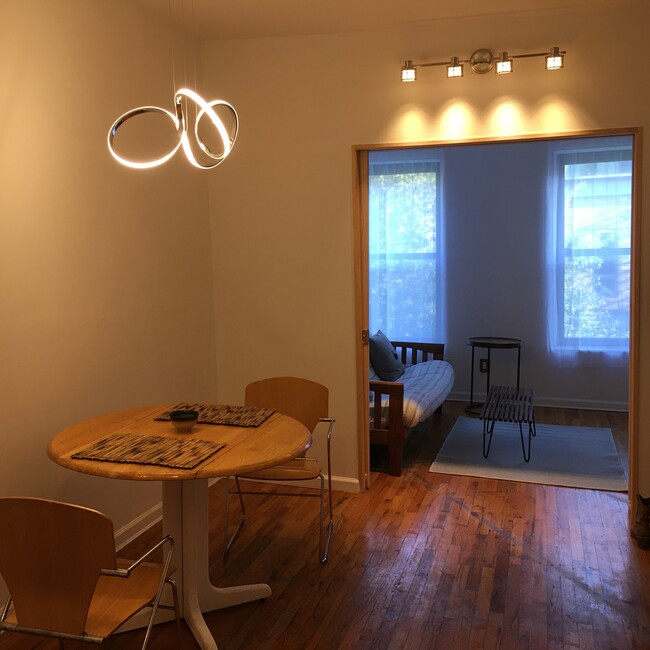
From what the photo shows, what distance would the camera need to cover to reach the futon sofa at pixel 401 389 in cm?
465

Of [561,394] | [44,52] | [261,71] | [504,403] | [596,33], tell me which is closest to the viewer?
[44,52]

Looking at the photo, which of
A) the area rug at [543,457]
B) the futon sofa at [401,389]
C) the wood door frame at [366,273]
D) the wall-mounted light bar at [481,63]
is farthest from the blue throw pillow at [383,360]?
the wall-mounted light bar at [481,63]

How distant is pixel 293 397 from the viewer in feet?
12.0

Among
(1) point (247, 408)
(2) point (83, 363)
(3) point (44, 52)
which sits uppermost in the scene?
(3) point (44, 52)

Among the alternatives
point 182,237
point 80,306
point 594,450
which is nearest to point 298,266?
point 182,237

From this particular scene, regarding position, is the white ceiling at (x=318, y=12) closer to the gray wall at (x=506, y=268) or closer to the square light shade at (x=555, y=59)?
the square light shade at (x=555, y=59)

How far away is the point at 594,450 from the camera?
5273 mm

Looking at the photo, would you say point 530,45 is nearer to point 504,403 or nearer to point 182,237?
point 182,237

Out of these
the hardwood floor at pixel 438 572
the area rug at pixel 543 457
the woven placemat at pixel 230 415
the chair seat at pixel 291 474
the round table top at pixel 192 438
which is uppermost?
the woven placemat at pixel 230 415

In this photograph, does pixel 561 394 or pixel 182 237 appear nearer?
pixel 182 237

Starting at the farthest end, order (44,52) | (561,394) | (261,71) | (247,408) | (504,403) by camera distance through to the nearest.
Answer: (561,394) → (504,403) → (261,71) → (247,408) → (44,52)

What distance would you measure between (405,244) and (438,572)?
13.4 feet

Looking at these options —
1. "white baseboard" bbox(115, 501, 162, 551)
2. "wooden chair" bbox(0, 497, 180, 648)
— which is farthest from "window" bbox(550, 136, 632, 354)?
"wooden chair" bbox(0, 497, 180, 648)

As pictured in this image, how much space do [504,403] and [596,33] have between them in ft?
8.59
